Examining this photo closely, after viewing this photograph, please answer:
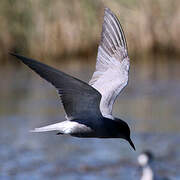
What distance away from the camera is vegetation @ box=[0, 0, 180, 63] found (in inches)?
725

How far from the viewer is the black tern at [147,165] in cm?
1128

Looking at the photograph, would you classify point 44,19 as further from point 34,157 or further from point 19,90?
point 34,157

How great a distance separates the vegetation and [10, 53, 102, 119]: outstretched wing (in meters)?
12.5

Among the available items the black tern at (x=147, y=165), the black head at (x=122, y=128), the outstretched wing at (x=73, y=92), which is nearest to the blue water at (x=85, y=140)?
the black tern at (x=147, y=165)

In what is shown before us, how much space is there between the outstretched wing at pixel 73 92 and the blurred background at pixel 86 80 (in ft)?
19.0

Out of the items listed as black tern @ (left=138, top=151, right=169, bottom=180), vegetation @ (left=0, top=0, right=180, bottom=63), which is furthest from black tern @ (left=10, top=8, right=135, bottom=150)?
vegetation @ (left=0, top=0, right=180, bottom=63)

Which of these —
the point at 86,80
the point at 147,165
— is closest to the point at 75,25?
the point at 86,80

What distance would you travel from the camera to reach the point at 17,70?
18375 mm

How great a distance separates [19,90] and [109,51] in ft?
33.4

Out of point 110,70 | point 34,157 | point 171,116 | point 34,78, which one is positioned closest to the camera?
point 110,70

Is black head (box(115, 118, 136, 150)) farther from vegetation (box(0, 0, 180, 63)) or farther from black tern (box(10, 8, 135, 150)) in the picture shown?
vegetation (box(0, 0, 180, 63))

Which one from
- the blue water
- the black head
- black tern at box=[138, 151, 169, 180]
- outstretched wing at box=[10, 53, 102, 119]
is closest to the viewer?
outstretched wing at box=[10, 53, 102, 119]

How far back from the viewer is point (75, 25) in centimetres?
1878

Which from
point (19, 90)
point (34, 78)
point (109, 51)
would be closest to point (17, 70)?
point (34, 78)
